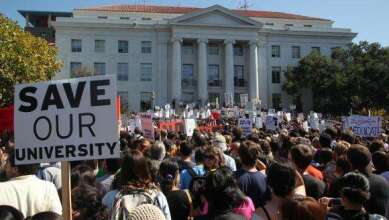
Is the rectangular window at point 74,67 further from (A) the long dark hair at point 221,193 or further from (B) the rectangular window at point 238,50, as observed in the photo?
(A) the long dark hair at point 221,193

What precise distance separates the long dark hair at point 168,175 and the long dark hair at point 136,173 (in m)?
1.05

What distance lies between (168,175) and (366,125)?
32.3 feet

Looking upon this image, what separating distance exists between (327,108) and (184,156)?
53.2m

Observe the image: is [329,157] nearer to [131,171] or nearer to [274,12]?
[131,171]

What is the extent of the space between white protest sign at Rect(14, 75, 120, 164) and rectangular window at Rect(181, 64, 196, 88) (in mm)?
55436

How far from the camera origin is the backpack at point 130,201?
13.3 feet

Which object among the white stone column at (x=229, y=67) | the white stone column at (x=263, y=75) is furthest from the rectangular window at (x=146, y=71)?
the white stone column at (x=263, y=75)

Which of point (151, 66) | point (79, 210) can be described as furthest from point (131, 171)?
point (151, 66)

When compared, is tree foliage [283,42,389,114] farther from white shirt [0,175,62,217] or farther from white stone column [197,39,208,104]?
white shirt [0,175,62,217]

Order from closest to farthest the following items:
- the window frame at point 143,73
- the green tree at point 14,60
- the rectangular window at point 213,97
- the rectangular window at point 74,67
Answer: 1. the green tree at point 14,60
2. the rectangular window at point 74,67
3. the window frame at point 143,73
4. the rectangular window at point 213,97

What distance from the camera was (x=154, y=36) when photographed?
59.7 meters

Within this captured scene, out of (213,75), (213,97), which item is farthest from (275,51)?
(213,97)

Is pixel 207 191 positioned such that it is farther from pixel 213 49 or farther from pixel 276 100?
pixel 276 100

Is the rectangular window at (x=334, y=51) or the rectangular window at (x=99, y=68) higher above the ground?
the rectangular window at (x=334, y=51)
